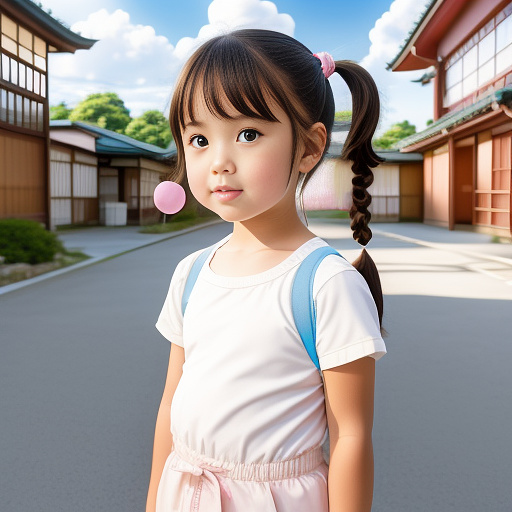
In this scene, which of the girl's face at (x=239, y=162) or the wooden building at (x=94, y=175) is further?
the wooden building at (x=94, y=175)

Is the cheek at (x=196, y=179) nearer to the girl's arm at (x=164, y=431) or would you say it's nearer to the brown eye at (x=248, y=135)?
the brown eye at (x=248, y=135)

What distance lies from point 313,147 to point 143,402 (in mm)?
3208

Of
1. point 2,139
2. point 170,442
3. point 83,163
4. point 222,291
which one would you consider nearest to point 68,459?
point 170,442

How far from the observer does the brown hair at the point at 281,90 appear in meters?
1.31

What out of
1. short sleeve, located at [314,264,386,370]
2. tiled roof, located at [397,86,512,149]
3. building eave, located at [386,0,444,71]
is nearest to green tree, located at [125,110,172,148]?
building eave, located at [386,0,444,71]

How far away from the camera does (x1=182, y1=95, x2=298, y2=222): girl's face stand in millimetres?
1284

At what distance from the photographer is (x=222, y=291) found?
54.1 inches

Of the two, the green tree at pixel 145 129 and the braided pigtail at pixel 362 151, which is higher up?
the green tree at pixel 145 129

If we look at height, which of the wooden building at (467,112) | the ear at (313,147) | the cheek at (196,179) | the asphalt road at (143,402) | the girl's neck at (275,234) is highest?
the wooden building at (467,112)

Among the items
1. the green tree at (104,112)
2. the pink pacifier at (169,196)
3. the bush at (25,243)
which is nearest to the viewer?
the pink pacifier at (169,196)

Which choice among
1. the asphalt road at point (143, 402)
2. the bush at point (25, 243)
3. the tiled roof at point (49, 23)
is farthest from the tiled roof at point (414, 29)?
the asphalt road at point (143, 402)

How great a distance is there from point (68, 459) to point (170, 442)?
83.7 inches

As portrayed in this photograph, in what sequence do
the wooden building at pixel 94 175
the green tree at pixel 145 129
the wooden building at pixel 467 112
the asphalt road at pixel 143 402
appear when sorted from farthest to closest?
the green tree at pixel 145 129, the wooden building at pixel 94 175, the wooden building at pixel 467 112, the asphalt road at pixel 143 402

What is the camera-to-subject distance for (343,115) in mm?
1506
